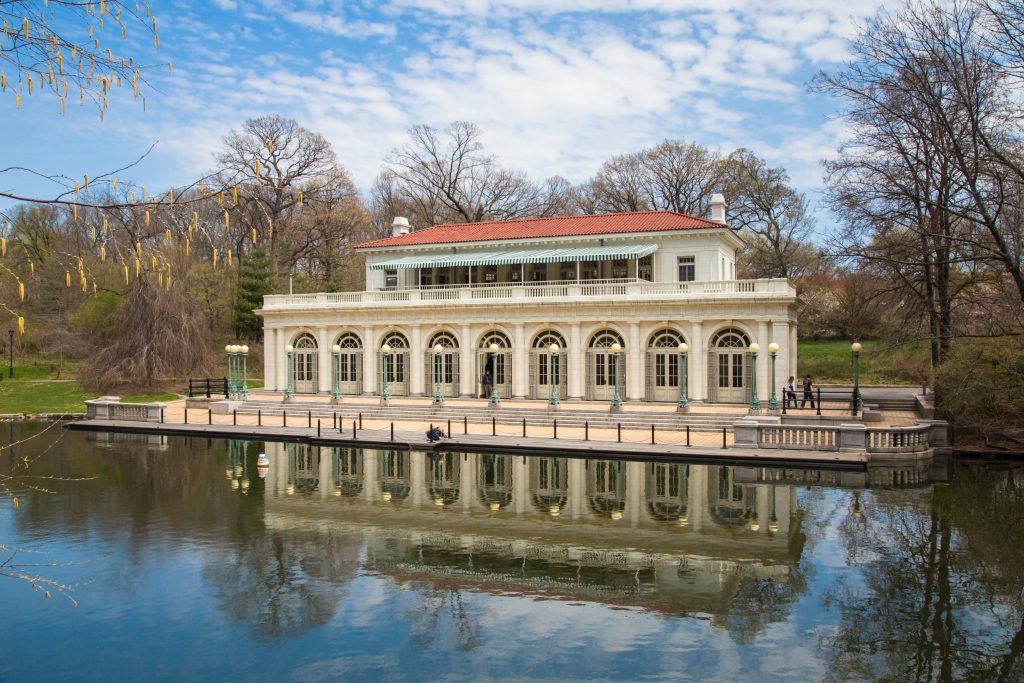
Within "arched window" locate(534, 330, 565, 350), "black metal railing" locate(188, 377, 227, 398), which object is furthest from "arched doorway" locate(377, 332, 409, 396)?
"black metal railing" locate(188, 377, 227, 398)

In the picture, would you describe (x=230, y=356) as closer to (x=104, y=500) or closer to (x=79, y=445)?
(x=79, y=445)

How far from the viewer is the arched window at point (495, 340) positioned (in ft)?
134

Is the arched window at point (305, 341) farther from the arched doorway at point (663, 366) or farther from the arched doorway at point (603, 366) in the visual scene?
the arched doorway at point (663, 366)

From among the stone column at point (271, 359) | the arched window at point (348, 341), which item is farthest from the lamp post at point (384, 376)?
the stone column at point (271, 359)

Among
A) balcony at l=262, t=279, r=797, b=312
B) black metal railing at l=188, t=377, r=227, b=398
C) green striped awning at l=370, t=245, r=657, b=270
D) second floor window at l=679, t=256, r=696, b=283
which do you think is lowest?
black metal railing at l=188, t=377, r=227, b=398

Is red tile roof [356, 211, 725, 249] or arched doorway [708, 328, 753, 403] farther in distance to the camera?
red tile roof [356, 211, 725, 249]

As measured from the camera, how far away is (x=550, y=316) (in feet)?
130

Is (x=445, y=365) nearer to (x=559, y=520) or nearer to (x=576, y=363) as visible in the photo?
(x=576, y=363)

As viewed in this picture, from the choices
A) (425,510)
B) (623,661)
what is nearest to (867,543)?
(623,661)

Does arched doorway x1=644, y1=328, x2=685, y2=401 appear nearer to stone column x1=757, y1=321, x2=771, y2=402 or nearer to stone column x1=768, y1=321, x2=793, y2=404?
stone column x1=757, y1=321, x2=771, y2=402

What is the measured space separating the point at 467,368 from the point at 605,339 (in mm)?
6952

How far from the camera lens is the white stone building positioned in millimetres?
37000

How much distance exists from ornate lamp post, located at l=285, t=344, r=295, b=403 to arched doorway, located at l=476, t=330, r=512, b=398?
30.9 feet

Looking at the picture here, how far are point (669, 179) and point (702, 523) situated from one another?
4898 centimetres
